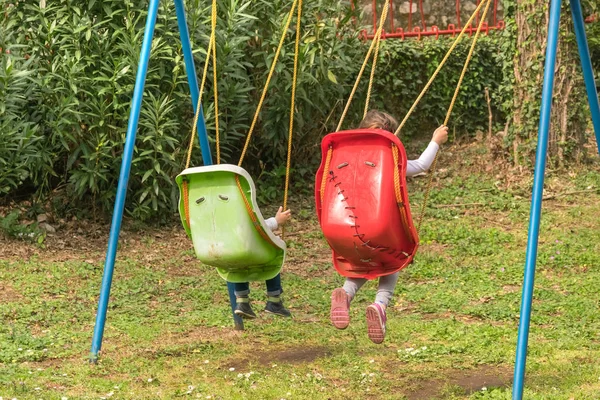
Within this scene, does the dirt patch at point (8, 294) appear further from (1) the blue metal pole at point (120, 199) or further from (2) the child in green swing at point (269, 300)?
(2) the child in green swing at point (269, 300)

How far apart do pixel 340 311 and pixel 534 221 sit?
107cm

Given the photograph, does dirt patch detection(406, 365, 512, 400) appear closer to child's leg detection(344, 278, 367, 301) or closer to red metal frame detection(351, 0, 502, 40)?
child's leg detection(344, 278, 367, 301)

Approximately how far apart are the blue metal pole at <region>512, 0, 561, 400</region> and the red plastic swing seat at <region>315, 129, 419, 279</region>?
592 millimetres

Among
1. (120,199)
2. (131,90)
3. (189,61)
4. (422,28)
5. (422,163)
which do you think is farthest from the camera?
(422,28)

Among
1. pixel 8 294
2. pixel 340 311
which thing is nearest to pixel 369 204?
pixel 340 311

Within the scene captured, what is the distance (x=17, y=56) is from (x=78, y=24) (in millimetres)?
561

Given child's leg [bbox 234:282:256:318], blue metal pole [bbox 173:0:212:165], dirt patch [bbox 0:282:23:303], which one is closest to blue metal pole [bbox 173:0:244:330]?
blue metal pole [bbox 173:0:212:165]

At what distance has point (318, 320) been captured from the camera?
22.6ft

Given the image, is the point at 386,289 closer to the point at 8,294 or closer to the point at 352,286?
the point at 352,286

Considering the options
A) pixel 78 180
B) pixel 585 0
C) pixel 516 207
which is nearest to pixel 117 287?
pixel 78 180

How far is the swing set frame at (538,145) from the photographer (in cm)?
485

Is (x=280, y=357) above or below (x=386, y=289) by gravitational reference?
below

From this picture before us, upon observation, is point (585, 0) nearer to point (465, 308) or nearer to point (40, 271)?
point (465, 308)

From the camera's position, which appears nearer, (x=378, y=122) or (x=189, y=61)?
(x=378, y=122)
